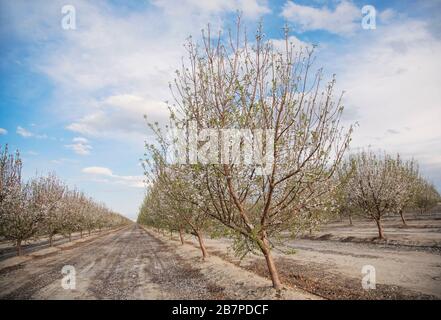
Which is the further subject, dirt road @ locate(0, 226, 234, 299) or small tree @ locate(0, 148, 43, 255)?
small tree @ locate(0, 148, 43, 255)

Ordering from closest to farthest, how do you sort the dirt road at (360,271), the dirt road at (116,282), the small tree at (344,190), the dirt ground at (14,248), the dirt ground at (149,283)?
the small tree at (344,190)
the dirt road at (360,271)
the dirt ground at (149,283)
the dirt road at (116,282)
the dirt ground at (14,248)

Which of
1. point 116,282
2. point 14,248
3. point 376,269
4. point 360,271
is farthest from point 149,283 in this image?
point 14,248

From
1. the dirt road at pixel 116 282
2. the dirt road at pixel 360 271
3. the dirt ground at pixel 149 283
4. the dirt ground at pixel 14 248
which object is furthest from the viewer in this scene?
the dirt ground at pixel 14 248

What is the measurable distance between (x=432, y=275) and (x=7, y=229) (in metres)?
39.3

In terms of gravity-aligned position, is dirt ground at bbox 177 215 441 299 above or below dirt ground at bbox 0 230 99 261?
above

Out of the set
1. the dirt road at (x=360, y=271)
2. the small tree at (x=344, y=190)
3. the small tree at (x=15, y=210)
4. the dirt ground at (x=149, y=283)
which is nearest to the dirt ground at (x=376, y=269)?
the dirt road at (x=360, y=271)

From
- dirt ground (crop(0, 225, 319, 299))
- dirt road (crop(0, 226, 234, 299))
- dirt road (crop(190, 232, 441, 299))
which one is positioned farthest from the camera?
dirt road (crop(0, 226, 234, 299))

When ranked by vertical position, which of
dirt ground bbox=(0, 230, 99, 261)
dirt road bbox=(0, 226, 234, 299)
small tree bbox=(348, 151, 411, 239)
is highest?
small tree bbox=(348, 151, 411, 239)

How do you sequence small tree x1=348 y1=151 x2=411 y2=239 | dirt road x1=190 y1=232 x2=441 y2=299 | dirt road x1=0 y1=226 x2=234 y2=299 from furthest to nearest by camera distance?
small tree x1=348 y1=151 x2=411 y2=239, dirt road x1=0 y1=226 x2=234 y2=299, dirt road x1=190 y1=232 x2=441 y2=299

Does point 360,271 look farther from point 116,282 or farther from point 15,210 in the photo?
point 15,210

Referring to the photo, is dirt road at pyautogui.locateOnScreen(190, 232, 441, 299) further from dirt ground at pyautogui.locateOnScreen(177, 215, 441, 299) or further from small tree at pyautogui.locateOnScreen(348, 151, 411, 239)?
small tree at pyautogui.locateOnScreen(348, 151, 411, 239)

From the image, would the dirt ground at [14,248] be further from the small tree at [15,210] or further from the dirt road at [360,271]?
the dirt road at [360,271]

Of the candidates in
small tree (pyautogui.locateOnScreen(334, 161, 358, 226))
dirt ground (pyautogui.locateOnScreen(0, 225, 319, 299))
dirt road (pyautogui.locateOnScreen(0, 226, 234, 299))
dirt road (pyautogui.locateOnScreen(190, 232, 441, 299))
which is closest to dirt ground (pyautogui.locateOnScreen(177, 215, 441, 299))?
dirt road (pyautogui.locateOnScreen(190, 232, 441, 299))

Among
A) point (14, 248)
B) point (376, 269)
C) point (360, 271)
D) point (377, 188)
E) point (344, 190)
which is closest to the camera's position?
point (360, 271)
